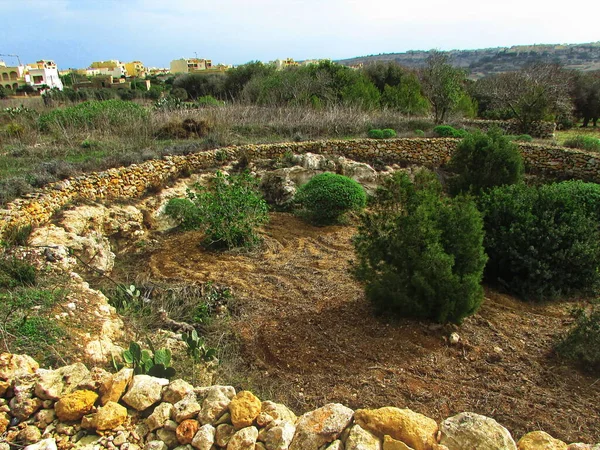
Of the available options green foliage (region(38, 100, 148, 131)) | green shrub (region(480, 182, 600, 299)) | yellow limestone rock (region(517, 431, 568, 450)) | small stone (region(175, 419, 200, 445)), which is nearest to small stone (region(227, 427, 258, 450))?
small stone (region(175, 419, 200, 445))

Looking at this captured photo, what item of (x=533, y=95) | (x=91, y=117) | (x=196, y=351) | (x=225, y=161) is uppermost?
(x=91, y=117)

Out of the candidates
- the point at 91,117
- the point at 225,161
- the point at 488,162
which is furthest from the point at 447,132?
the point at 91,117

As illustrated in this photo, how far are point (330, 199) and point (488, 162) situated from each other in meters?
3.51

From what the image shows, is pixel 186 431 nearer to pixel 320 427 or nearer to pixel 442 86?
pixel 320 427

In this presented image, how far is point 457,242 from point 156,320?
3.27 meters

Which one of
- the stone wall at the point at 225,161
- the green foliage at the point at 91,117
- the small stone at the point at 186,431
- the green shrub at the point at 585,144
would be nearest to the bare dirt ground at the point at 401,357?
the small stone at the point at 186,431

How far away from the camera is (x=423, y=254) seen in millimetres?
4117

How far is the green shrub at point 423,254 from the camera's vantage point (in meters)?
4.15

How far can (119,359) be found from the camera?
3463 millimetres

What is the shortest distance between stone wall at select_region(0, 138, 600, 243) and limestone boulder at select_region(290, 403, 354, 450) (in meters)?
5.56

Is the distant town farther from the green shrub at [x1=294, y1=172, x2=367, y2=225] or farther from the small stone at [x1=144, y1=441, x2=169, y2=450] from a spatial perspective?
the small stone at [x1=144, y1=441, x2=169, y2=450]

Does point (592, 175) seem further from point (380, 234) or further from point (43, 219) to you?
point (43, 219)

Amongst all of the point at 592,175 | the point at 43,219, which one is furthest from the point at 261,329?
the point at 592,175

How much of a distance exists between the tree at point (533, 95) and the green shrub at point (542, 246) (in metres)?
14.4
